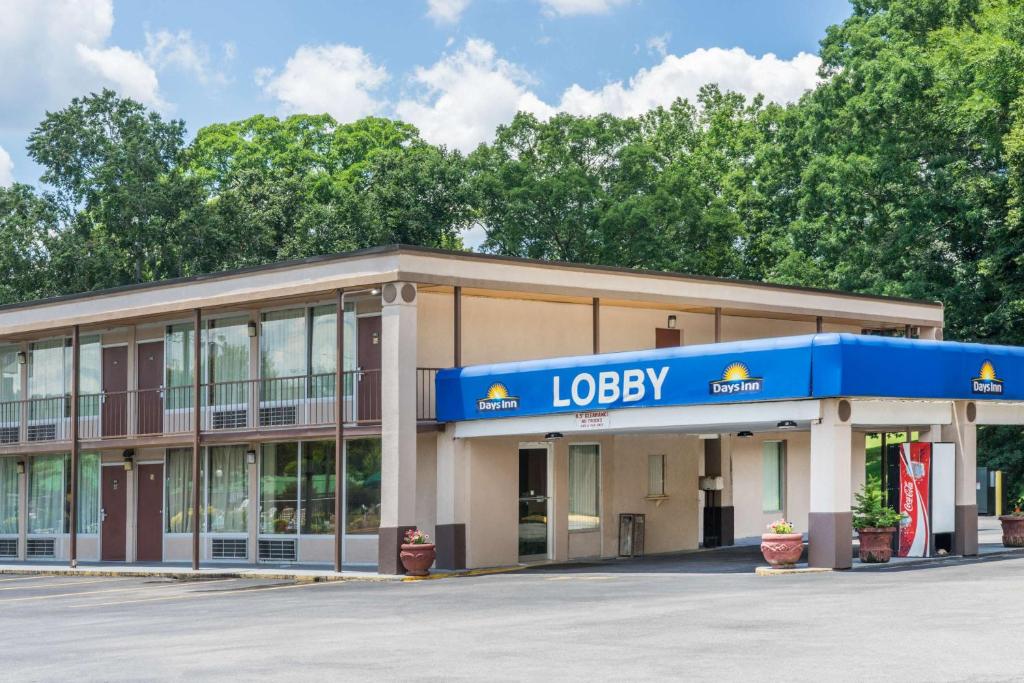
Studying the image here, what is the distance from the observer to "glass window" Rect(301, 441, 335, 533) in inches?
1183

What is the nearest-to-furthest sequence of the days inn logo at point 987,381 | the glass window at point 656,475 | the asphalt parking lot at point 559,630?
the asphalt parking lot at point 559,630 < the days inn logo at point 987,381 < the glass window at point 656,475

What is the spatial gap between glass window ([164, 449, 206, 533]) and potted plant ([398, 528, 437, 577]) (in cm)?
822

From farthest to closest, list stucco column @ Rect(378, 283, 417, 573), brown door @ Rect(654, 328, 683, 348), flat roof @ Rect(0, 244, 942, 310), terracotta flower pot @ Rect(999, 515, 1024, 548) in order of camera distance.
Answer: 1. brown door @ Rect(654, 328, 683, 348)
2. terracotta flower pot @ Rect(999, 515, 1024, 548)
3. flat roof @ Rect(0, 244, 942, 310)
4. stucco column @ Rect(378, 283, 417, 573)

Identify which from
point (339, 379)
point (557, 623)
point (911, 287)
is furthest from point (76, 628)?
point (911, 287)

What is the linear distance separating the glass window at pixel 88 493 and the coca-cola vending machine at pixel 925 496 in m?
19.4

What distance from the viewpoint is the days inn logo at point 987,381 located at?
25906 mm

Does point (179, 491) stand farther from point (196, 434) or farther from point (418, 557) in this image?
point (418, 557)

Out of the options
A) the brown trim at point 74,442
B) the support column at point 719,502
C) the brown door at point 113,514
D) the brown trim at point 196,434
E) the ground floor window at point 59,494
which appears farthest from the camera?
the ground floor window at point 59,494

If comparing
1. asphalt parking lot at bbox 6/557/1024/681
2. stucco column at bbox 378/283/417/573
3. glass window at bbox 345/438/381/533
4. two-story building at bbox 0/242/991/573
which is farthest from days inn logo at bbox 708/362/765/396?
glass window at bbox 345/438/381/533

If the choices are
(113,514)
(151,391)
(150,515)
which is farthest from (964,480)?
(113,514)

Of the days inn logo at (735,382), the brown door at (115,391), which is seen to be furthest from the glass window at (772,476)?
the brown door at (115,391)

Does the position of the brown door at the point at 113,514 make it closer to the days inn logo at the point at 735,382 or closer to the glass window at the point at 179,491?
the glass window at the point at 179,491

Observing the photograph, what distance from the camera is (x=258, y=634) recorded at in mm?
17031

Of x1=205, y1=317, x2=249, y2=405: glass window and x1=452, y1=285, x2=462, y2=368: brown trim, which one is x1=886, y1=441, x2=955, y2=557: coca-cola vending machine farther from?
x1=205, y1=317, x2=249, y2=405: glass window
